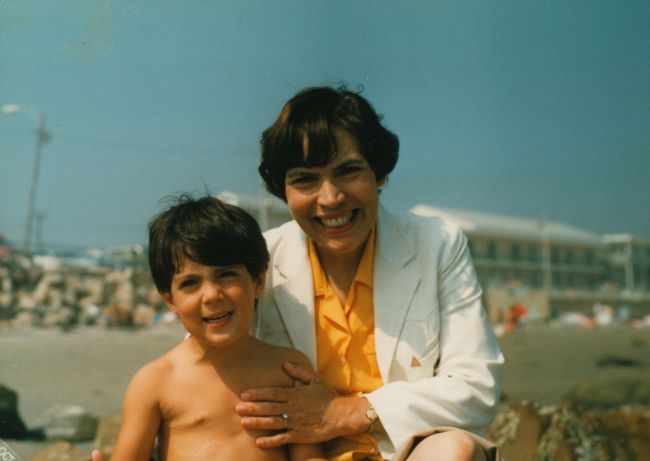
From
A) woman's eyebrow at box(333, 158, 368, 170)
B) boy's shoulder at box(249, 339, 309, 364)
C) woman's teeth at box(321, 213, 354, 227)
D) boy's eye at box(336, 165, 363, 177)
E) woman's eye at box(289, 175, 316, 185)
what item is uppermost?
woman's eyebrow at box(333, 158, 368, 170)

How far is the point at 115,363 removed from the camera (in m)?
11.0

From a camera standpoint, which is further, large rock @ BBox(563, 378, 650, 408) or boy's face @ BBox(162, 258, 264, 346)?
large rock @ BBox(563, 378, 650, 408)

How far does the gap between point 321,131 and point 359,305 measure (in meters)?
0.67

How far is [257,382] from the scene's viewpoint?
2291mm

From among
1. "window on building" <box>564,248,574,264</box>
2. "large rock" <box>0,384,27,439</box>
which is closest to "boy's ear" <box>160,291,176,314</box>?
"large rock" <box>0,384,27,439</box>

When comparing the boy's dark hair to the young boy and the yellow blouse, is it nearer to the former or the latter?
the young boy

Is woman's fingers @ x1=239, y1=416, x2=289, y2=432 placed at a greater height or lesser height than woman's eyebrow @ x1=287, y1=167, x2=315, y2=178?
lesser

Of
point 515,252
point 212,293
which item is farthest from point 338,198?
point 515,252

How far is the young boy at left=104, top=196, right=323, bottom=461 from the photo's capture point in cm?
215

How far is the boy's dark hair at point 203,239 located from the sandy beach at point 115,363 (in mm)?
3656

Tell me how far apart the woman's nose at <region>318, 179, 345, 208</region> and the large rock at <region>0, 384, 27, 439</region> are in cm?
478

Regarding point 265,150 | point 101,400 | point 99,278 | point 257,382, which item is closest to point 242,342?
point 257,382

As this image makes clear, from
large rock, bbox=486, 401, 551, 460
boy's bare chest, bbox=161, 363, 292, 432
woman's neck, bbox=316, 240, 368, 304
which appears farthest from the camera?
large rock, bbox=486, 401, 551, 460

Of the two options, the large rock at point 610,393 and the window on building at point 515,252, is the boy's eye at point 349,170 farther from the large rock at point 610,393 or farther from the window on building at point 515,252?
the window on building at point 515,252
